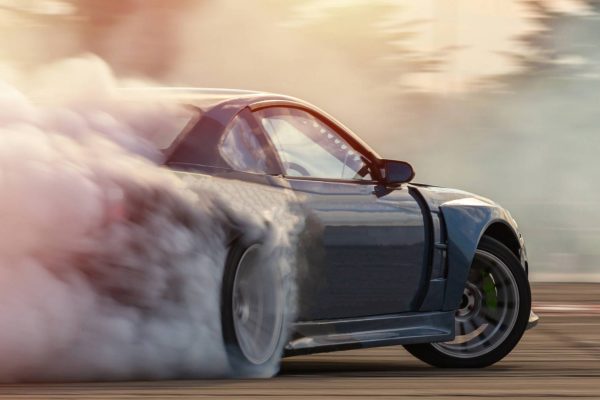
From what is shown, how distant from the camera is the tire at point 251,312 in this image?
25.1ft

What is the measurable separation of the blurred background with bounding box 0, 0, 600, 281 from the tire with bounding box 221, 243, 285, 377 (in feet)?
55.7

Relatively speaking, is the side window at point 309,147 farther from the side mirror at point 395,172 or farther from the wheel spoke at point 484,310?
the wheel spoke at point 484,310

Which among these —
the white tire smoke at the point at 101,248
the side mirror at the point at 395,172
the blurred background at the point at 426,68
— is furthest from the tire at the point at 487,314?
the blurred background at the point at 426,68

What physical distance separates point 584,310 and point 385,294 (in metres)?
6.10

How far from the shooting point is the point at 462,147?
2722cm

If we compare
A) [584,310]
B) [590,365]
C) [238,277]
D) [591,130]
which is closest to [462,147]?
[591,130]

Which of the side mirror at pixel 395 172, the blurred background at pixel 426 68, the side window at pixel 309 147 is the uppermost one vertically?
the side window at pixel 309 147

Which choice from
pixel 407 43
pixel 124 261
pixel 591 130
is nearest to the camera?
pixel 124 261

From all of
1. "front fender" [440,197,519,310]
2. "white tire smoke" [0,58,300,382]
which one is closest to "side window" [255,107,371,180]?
"front fender" [440,197,519,310]

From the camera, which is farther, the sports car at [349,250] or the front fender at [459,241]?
the front fender at [459,241]

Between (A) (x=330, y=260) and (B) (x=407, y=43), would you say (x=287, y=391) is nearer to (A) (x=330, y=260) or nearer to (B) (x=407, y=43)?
(A) (x=330, y=260)

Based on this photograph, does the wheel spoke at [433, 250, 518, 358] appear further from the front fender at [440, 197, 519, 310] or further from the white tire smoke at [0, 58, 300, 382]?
the white tire smoke at [0, 58, 300, 382]

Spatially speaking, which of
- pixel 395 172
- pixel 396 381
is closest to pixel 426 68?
pixel 395 172

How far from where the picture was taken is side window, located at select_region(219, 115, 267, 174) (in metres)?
8.03
